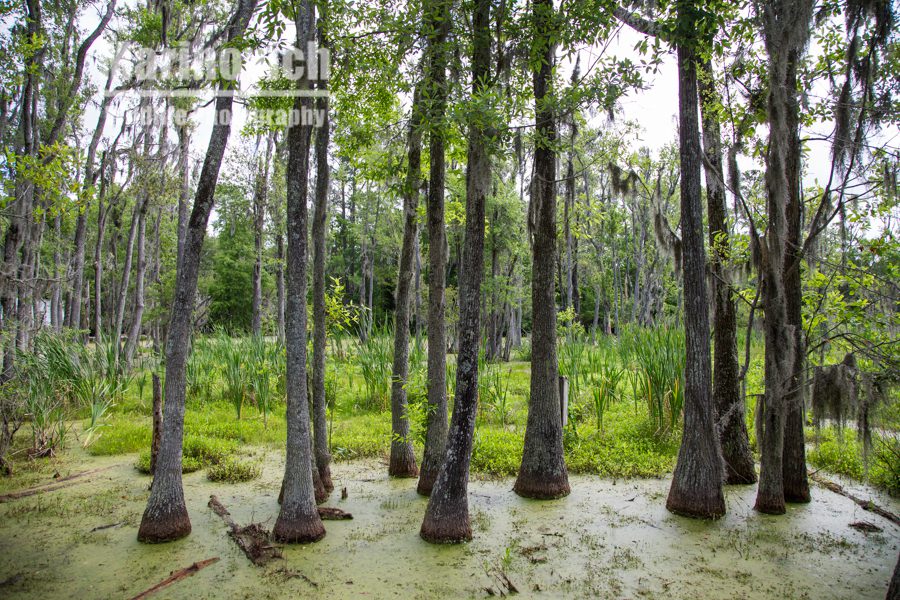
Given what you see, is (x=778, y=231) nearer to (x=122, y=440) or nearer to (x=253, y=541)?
(x=253, y=541)

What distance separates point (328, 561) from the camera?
434cm

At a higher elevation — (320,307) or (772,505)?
(320,307)

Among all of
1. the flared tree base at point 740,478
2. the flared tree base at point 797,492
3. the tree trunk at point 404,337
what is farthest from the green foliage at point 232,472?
the flared tree base at point 797,492

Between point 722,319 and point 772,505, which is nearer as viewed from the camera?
point 772,505

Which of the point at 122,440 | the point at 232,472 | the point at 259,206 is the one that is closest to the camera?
the point at 232,472

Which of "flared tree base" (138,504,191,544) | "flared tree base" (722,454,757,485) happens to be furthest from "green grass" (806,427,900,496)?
"flared tree base" (138,504,191,544)

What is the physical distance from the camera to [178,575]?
4.09 m

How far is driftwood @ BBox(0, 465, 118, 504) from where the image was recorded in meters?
5.86

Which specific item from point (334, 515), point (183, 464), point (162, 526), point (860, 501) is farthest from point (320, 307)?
point (860, 501)

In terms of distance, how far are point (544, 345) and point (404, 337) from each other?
1608mm

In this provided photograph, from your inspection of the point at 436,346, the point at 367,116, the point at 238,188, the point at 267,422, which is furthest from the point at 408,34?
the point at 238,188

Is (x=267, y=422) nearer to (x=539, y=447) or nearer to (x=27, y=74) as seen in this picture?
(x=539, y=447)

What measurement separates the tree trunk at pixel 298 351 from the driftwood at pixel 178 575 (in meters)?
0.56

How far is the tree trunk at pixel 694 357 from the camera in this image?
5301 mm
